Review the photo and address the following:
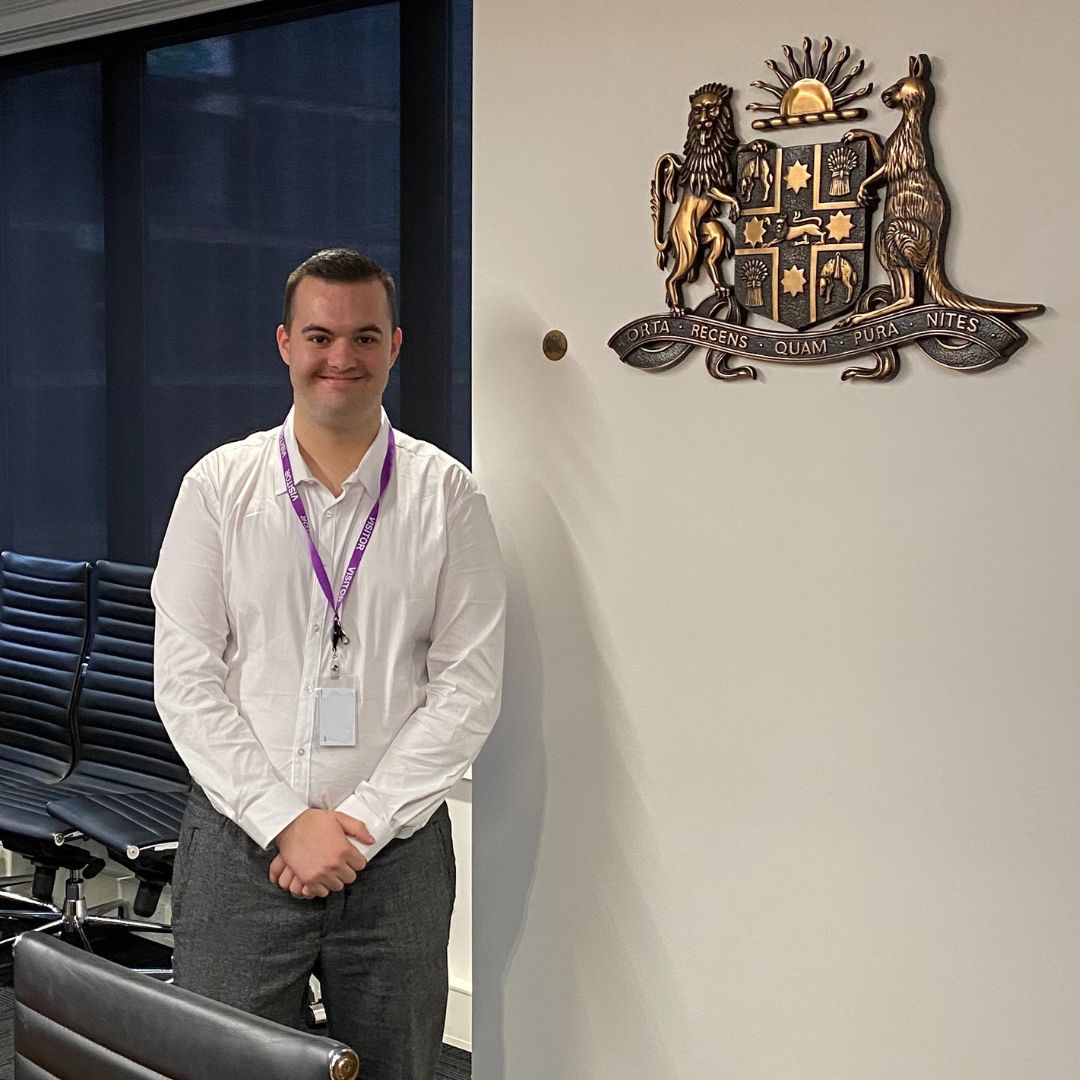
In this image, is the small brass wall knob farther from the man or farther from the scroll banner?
the man

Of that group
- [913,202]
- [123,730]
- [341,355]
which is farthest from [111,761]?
[913,202]

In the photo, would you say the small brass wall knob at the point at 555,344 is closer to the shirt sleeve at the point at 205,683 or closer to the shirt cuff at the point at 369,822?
the shirt sleeve at the point at 205,683

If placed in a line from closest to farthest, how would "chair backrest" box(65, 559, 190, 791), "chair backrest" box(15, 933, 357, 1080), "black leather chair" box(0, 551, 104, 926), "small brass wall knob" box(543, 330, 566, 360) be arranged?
"chair backrest" box(15, 933, 357, 1080) < "small brass wall knob" box(543, 330, 566, 360) < "chair backrest" box(65, 559, 190, 791) < "black leather chair" box(0, 551, 104, 926)

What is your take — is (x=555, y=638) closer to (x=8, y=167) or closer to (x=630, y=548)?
(x=630, y=548)

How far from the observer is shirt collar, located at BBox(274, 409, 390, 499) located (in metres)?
2.36

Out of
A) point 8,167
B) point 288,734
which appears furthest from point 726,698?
point 8,167

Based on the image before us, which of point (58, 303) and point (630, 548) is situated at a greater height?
point (58, 303)

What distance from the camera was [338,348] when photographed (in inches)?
90.1

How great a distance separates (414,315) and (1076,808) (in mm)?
2311

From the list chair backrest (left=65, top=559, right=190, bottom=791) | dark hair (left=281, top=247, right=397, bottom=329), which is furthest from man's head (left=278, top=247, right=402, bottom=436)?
chair backrest (left=65, top=559, right=190, bottom=791)

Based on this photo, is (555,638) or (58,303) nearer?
(555,638)

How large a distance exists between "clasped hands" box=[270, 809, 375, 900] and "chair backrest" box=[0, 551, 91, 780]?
7.27ft

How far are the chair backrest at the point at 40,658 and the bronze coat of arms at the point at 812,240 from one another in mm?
2572

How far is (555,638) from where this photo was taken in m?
2.47
